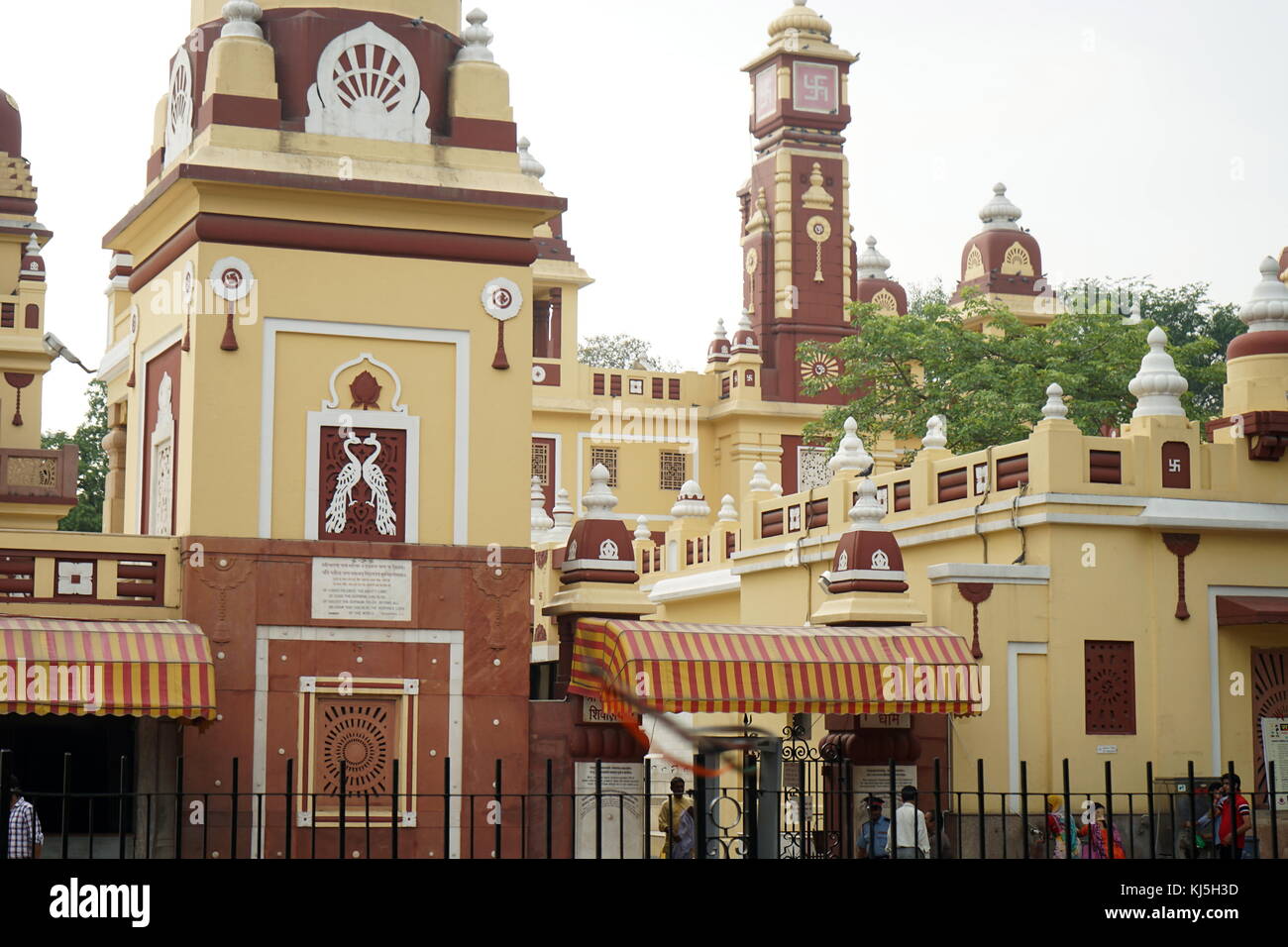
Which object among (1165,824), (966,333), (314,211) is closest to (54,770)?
(314,211)

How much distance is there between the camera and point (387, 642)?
18.9 meters

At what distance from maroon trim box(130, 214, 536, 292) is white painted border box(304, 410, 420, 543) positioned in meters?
1.57

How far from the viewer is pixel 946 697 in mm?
A: 19688

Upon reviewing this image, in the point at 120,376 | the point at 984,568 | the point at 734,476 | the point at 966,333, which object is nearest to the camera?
the point at 984,568

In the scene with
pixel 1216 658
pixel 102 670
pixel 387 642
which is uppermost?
pixel 387 642

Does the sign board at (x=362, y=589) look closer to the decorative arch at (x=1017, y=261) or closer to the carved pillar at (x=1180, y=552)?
the carved pillar at (x=1180, y=552)

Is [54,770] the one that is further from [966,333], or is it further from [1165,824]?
[966,333]

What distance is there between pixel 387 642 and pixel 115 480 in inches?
239

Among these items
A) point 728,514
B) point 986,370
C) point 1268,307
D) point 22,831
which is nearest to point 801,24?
point 986,370

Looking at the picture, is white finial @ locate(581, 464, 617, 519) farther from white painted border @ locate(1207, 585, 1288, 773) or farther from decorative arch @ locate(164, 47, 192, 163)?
white painted border @ locate(1207, 585, 1288, 773)

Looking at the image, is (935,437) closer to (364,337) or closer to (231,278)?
(364,337)

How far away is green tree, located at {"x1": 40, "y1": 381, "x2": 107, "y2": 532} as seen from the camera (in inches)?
2035
